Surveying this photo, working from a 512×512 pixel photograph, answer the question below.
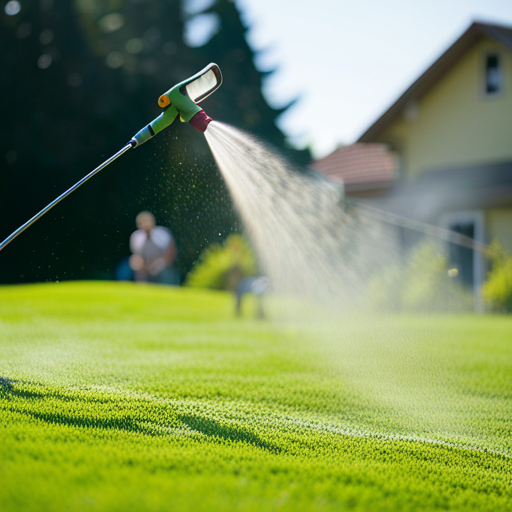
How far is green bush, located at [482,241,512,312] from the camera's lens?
12594mm

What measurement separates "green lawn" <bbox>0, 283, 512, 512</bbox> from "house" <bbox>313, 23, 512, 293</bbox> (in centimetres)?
784

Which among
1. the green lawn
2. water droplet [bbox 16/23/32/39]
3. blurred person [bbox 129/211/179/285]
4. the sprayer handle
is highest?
water droplet [bbox 16/23/32/39]

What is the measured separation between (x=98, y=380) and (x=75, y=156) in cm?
2011

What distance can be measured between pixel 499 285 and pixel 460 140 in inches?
167

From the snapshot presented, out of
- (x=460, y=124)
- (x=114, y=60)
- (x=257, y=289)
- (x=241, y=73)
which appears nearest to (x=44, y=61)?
(x=114, y=60)

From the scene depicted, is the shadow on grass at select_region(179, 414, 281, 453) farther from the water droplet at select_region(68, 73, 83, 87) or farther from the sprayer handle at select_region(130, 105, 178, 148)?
the water droplet at select_region(68, 73, 83, 87)

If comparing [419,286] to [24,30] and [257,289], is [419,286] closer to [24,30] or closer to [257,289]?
[257,289]

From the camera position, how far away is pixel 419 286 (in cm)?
1291

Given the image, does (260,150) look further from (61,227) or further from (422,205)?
(422,205)

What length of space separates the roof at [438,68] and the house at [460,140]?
22mm

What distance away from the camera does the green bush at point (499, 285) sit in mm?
12594

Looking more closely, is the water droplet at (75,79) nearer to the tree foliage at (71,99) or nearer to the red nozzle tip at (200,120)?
the tree foliage at (71,99)

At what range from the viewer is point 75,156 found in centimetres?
2292

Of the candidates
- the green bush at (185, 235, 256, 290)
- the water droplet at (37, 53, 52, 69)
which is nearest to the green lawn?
the green bush at (185, 235, 256, 290)
